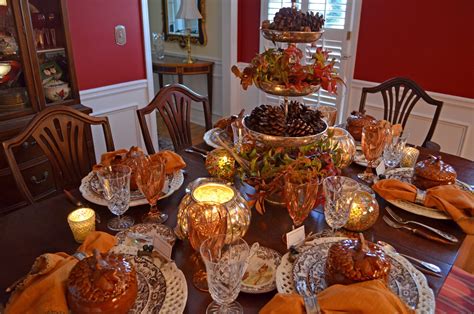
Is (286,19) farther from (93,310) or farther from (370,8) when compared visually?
(370,8)

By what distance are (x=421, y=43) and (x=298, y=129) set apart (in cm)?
200

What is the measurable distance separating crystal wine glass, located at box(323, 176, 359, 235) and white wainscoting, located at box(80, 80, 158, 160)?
81.5 inches

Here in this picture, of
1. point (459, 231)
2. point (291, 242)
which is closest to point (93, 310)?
point (291, 242)

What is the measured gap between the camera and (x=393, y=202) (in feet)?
3.93

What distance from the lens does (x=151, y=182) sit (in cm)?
108

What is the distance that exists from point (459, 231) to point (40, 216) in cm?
124

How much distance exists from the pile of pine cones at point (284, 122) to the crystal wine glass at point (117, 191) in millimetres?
407

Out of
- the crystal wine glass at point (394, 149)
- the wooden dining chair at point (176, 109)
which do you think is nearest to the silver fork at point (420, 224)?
the crystal wine glass at point (394, 149)

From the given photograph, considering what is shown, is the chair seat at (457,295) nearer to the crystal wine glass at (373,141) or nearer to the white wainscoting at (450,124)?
the crystal wine glass at (373,141)

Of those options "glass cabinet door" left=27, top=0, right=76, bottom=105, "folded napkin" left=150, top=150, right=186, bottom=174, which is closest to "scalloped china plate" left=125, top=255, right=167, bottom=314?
"folded napkin" left=150, top=150, right=186, bottom=174

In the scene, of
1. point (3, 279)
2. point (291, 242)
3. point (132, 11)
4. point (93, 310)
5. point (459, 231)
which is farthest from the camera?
point (132, 11)

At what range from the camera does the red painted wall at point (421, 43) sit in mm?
2443

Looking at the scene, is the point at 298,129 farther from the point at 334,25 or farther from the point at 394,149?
the point at 334,25

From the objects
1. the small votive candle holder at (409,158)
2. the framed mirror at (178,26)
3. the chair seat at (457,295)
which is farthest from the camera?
Answer: the framed mirror at (178,26)
